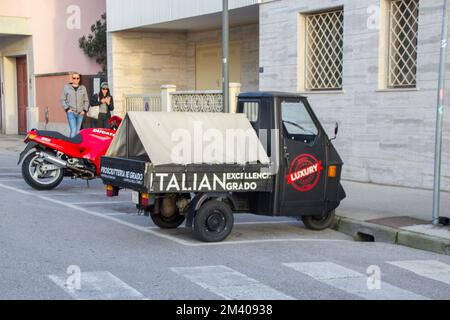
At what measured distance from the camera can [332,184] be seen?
29.8 ft

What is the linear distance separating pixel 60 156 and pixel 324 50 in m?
5.84

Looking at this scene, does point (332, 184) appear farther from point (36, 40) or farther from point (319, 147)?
point (36, 40)

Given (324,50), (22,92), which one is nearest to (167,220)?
(324,50)

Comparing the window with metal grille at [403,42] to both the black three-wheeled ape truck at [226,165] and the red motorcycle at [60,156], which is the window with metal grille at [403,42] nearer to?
the black three-wheeled ape truck at [226,165]

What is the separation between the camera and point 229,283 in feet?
21.1

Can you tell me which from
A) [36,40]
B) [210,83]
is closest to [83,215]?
[210,83]

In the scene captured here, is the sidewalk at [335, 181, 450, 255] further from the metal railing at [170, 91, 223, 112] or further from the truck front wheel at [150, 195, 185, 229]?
the metal railing at [170, 91, 223, 112]

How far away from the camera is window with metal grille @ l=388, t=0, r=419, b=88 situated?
12688 mm

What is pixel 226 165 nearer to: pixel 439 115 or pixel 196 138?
pixel 196 138

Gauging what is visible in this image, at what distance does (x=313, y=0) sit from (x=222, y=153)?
23.4ft

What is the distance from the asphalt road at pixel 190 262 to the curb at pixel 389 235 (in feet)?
0.51

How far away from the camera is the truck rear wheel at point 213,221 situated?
26.9 feet

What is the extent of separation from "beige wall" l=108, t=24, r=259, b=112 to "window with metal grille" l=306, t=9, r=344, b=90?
6489 millimetres

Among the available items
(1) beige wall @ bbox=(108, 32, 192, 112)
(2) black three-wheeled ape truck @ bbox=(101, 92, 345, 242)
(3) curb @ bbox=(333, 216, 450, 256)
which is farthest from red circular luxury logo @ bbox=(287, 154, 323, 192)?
(1) beige wall @ bbox=(108, 32, 192, 112)
